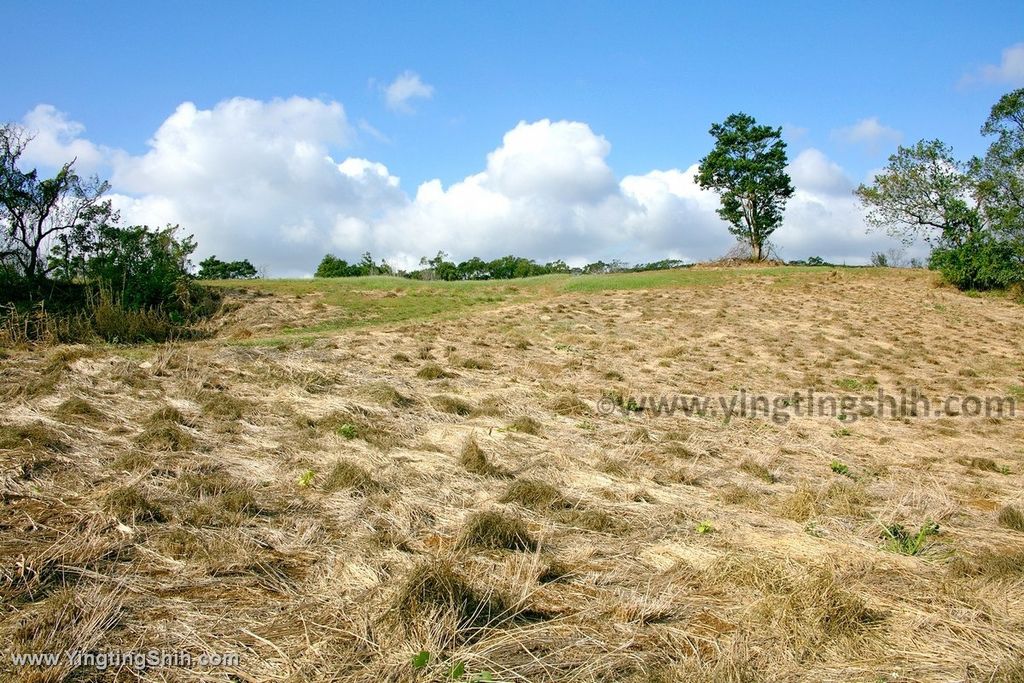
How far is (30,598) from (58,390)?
4.76m

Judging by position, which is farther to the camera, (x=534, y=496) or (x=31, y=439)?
(x=31, y=439)

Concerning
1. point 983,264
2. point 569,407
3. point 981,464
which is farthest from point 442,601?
point 983,264

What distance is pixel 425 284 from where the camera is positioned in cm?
2453

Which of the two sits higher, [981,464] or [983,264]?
[983,264]

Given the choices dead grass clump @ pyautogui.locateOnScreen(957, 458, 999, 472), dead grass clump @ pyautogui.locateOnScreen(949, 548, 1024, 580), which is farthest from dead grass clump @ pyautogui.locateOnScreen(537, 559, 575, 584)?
dead grass clump @ pyautogui.locateOnScreen(957, 458, 999, 472)

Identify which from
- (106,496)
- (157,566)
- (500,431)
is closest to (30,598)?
(157,566)

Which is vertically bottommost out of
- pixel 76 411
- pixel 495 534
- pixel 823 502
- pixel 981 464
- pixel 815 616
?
pixel 981 464

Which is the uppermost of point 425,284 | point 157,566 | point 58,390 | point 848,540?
point 425,284

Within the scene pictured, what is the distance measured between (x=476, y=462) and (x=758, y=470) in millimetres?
2899

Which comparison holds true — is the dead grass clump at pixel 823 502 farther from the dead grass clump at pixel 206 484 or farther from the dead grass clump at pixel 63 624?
the dead grass clump at pixel 63 624

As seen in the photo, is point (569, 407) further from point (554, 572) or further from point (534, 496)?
point (554, 572)

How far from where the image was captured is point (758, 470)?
643 centimetres

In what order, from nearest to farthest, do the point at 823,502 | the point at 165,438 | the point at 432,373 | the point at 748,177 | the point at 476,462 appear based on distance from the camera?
the point at 823,502 < the point at 165,438 < the point at 476,462 < the point at 432,373 < the point at 748,177

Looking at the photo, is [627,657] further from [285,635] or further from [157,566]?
[157,566]
